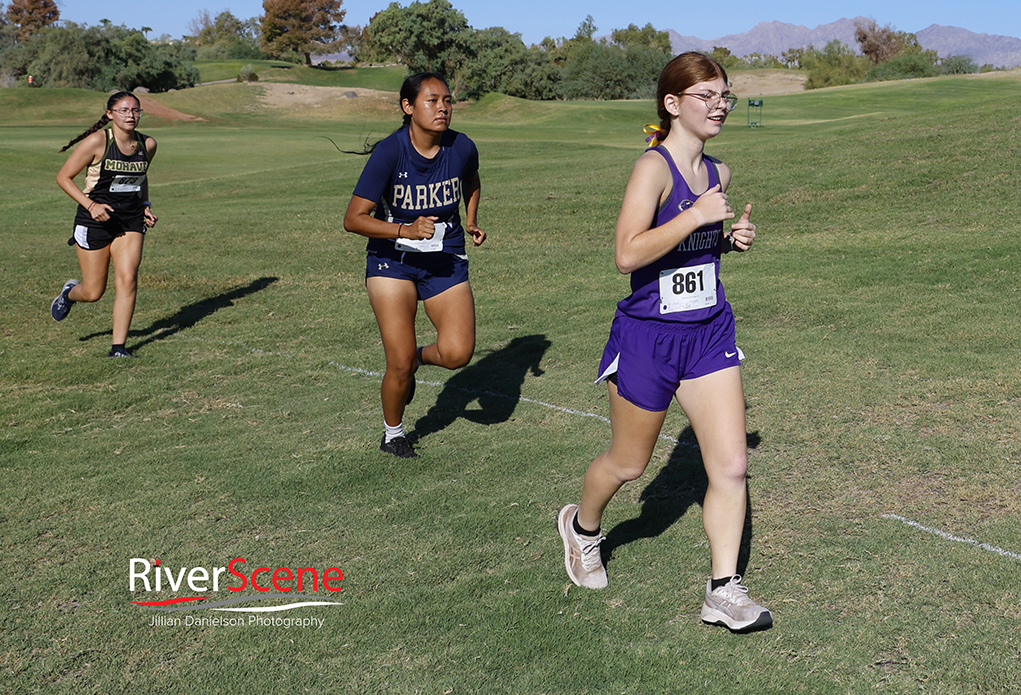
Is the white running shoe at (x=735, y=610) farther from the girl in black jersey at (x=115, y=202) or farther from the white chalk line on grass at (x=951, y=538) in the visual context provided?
the girl in black jersey at (x=115, y=202)

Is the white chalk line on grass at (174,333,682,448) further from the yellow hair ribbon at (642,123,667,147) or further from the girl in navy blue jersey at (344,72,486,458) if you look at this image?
the yellow hair ribbon at (642,123,667,147)

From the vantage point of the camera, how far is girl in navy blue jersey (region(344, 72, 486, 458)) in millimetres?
5344

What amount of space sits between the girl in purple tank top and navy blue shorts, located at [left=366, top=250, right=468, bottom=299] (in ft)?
7.22

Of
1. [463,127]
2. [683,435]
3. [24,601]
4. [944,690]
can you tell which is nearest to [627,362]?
[944,690]

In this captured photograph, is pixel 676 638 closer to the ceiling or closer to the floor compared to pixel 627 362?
closer to the floor

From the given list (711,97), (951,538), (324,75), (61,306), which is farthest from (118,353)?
(324,75)

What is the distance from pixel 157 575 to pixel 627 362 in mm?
2381

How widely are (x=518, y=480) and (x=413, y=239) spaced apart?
149 centimetres

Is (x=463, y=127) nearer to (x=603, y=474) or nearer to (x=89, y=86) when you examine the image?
(x=89, y=86)

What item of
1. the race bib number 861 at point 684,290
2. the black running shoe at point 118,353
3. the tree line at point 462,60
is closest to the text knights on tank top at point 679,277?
the race bib number 861 at point 684,290

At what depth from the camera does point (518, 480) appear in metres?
5.23

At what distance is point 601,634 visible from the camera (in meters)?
3.64

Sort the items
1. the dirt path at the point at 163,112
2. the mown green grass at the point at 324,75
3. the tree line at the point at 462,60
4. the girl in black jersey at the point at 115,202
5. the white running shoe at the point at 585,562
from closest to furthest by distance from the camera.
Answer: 1. the white running shoe at the point at 585,562
2. the girl in black jersey at the point at 115,202
3. the dirt path at the point at 163,112
4. the tree line at the point at 462,60
5. the mown green grass at the point at 324,75

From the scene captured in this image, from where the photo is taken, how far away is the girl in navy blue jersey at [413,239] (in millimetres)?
5344
